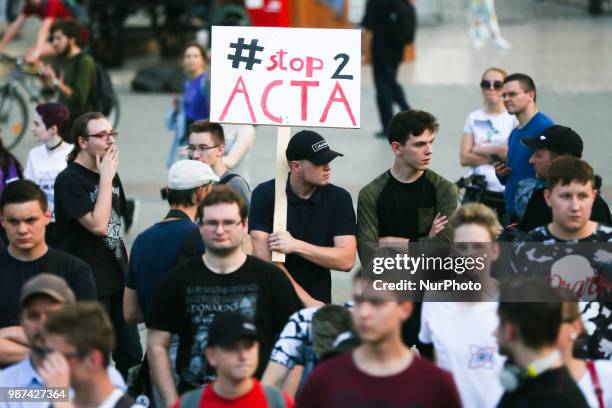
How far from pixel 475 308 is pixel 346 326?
1.76 ft

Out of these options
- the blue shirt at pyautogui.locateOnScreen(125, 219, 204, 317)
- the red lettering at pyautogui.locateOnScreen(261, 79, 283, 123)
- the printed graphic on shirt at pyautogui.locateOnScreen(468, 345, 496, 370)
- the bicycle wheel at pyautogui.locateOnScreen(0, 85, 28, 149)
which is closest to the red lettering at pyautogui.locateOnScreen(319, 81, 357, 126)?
the red lettering at pyautogui.locateOnScreen(261, 79, 283, 123)

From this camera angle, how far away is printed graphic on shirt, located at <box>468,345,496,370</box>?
5.31 metres

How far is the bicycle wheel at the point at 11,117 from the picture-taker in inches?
583

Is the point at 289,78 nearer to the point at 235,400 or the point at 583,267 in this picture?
the point at 583,267

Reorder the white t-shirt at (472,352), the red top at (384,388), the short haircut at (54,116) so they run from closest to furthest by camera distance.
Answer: the red top at (384,388), the white t-shirt at (472,352), the short haircut at (54,116)

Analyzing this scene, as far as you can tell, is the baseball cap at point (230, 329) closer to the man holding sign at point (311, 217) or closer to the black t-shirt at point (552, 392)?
the black t-shirt at point (552, 392)

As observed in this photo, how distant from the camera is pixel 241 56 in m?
7.23

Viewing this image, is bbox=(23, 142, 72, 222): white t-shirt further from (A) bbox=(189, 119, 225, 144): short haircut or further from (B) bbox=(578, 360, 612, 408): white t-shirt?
(B) bbox=(578, 360, 612, 408): white t-shirt

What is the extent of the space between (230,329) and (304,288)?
2.05 meters

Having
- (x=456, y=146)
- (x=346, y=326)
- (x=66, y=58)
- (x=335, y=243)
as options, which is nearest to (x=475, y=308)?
(x=346, y=326)

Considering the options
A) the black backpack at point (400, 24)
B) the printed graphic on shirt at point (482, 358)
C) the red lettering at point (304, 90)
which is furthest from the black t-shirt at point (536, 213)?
the black backpack at point (400, 24)

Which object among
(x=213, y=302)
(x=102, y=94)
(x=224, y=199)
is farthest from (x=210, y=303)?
(x=102, y=94)

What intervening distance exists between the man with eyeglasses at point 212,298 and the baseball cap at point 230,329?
66 cm

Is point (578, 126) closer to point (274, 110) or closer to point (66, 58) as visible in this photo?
point (66, 58)
